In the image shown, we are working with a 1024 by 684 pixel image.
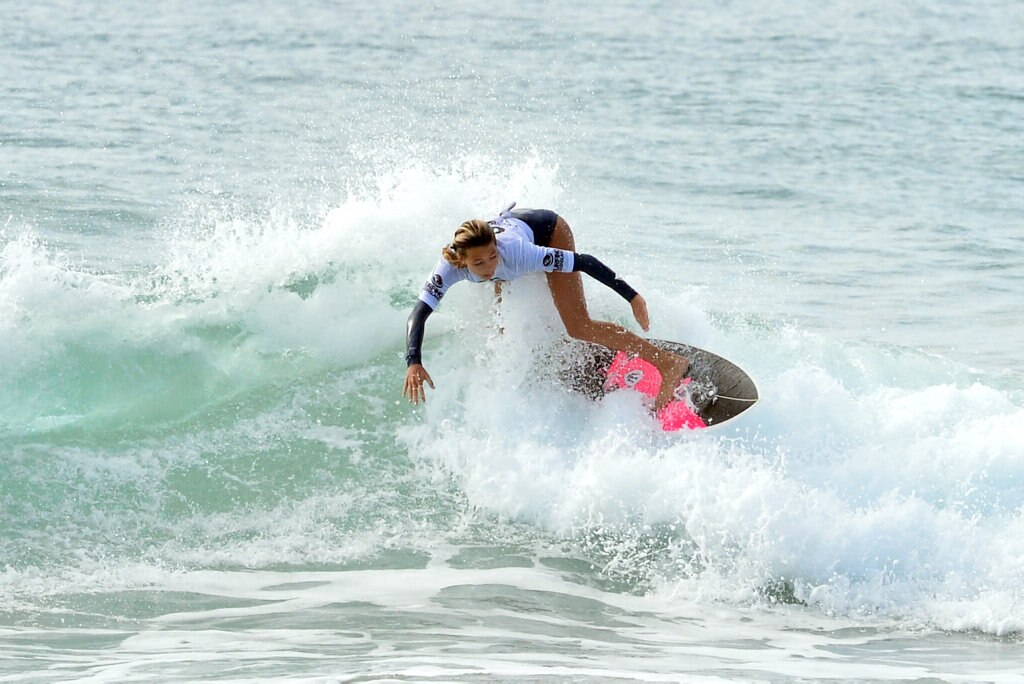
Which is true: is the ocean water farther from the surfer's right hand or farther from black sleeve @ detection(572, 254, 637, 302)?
the surfer's right hand

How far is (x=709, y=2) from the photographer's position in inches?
1300

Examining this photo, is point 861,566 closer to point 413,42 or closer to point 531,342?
point 531,342

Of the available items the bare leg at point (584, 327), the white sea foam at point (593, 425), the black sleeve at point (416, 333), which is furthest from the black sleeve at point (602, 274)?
the black sleeve at point (416, 333)

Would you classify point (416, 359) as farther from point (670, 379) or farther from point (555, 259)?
point (670, 379)

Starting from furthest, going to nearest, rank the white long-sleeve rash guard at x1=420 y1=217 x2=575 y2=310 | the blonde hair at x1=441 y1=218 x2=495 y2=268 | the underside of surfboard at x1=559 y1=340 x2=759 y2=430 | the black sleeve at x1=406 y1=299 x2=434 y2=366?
the underside of surfboard at x1=559 y1=340 x2=759 y2=430
the white long-sleeve rash guard at x1=420 y1=217 x2=575 y2=310
the black sleeve at x1=406 y1=299 x2=434 y2=366
the blonde hair at x1=441 y1=218 x2=495 y2=268

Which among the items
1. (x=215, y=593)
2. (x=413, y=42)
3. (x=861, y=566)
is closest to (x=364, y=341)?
(x=215, y=593)

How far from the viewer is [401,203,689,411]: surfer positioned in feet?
21.6

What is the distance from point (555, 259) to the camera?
281 inches

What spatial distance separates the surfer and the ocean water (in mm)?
289

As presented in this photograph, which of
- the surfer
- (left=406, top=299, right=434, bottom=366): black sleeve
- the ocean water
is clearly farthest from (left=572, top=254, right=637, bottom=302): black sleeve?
(left=406, top=299, right=434, bottom=366): black sleeve

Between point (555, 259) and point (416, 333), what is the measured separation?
1.01 m

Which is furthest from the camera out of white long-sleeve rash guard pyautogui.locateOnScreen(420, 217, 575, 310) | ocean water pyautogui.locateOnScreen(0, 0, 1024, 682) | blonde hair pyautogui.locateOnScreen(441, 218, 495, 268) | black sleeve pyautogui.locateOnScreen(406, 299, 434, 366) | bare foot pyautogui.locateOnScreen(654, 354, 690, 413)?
bare foot pyautogui.locateOnScreen(654, 354, 690, 413)

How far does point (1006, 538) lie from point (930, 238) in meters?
7.91

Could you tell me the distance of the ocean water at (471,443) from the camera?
5883 mm
